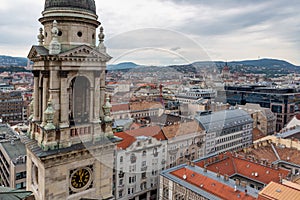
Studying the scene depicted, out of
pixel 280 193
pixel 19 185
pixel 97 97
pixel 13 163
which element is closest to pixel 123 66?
pixel 97 97

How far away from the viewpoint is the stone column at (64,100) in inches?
488

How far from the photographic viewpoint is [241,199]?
24344 millimetres

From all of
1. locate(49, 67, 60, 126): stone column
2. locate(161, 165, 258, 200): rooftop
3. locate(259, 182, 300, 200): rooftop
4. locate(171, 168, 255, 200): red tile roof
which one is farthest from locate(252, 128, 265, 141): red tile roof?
locate(49, 67, 60, 126): stone column

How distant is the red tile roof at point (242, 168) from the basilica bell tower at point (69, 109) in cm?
2275

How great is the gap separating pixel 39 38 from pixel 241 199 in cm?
2116

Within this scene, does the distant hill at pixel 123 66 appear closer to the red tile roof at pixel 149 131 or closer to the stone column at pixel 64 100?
the stone column at pixel 64 100

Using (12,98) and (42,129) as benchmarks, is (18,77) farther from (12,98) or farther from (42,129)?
(42,129)

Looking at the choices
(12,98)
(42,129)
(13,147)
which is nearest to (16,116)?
(12,98)

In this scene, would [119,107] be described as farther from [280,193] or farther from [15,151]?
[15,151]

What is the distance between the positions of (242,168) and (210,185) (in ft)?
28.1

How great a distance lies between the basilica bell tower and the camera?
12.2 metres

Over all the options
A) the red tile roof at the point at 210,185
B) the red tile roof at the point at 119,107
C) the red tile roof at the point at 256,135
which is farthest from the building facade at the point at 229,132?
the red tile roof at the point at 119,107

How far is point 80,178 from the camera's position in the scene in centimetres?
1327

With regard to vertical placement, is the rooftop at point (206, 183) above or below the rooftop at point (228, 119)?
below
